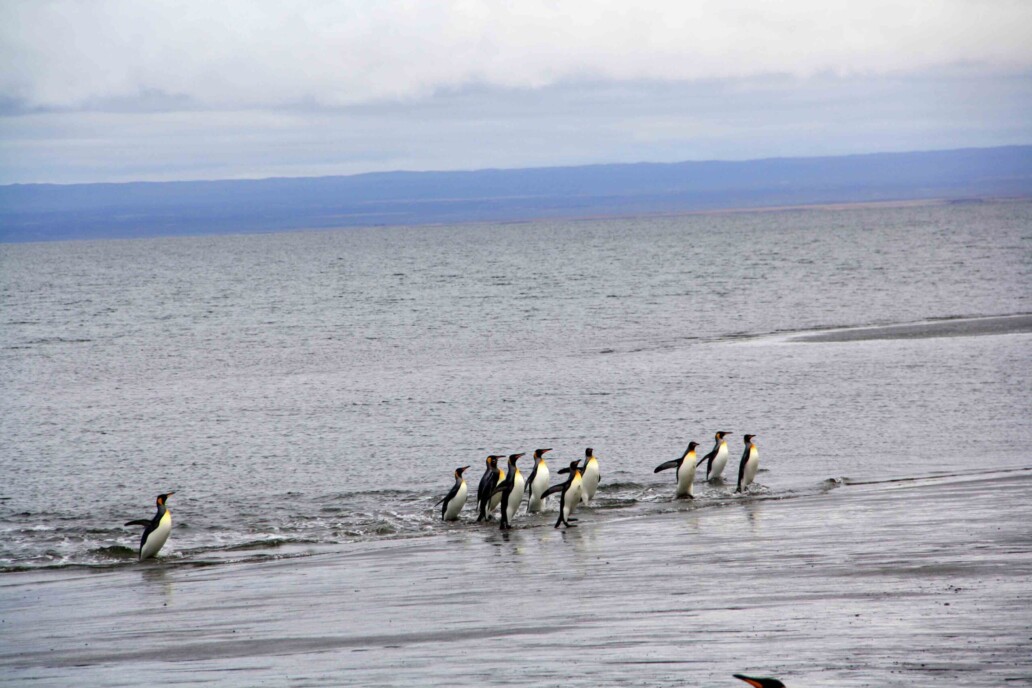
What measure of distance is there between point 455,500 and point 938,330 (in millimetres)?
26653

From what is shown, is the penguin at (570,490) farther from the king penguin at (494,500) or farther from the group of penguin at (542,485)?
the king penguin at (494,500)

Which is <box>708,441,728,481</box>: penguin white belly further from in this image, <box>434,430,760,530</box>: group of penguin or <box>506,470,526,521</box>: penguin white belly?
<box>506,470,526,521</box>: penguin white belly

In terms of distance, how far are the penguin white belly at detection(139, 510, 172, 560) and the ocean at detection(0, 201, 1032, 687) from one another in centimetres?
22

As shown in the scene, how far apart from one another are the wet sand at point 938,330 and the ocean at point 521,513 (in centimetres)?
31

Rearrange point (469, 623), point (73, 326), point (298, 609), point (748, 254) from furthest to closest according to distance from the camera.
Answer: point (748, 254)
point (73, 326)
point (298, 609)
point (469, 623)

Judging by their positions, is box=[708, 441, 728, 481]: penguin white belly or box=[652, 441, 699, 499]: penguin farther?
box=[708, 441, 728, 481]: penguin white belly

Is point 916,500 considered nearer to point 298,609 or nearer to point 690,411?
point 298,609

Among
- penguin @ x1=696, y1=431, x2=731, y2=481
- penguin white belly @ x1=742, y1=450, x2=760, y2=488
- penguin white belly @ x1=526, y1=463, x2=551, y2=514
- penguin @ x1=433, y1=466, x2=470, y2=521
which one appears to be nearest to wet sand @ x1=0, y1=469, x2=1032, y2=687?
penguin @ x1=433, y1=466, x2=470, y2=521

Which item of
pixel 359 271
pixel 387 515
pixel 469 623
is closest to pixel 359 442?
pixel 387 515

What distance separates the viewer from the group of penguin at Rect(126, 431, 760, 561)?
585 inches

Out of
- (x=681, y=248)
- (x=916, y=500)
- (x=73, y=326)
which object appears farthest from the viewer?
(x=681, y=248)

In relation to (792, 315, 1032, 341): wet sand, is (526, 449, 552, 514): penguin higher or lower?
higher

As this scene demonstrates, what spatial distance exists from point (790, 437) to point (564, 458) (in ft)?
13.2

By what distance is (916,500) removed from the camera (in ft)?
45.5
